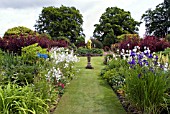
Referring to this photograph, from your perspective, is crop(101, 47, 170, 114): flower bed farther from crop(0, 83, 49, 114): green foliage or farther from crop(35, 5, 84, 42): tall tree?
crop(35, 5, 84, 42): tall tree

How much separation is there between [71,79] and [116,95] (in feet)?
9.96

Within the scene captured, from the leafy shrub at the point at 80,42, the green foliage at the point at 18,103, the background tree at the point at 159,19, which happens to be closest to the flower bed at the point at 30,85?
the green foliage at the point at 18,103

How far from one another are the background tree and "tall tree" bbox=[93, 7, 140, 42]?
79.5 inches

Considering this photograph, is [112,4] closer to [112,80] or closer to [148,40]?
[148,40]

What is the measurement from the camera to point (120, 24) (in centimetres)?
3762

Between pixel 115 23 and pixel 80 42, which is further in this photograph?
pixel 115 23

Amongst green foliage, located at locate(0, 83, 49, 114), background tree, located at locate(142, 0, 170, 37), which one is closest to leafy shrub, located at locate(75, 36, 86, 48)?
background tree, located at locate(142, 0, 170, 37)

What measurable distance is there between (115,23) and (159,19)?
259 inches

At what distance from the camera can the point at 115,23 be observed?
37.2 metres

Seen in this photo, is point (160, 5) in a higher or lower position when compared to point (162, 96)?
higher

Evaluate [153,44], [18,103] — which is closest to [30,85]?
[18,103]

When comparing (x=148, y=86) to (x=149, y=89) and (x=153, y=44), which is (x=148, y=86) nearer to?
(x=149, y=89)

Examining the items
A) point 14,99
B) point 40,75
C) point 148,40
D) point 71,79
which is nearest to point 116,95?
point 40,75

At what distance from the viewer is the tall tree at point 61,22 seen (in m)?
38.0
